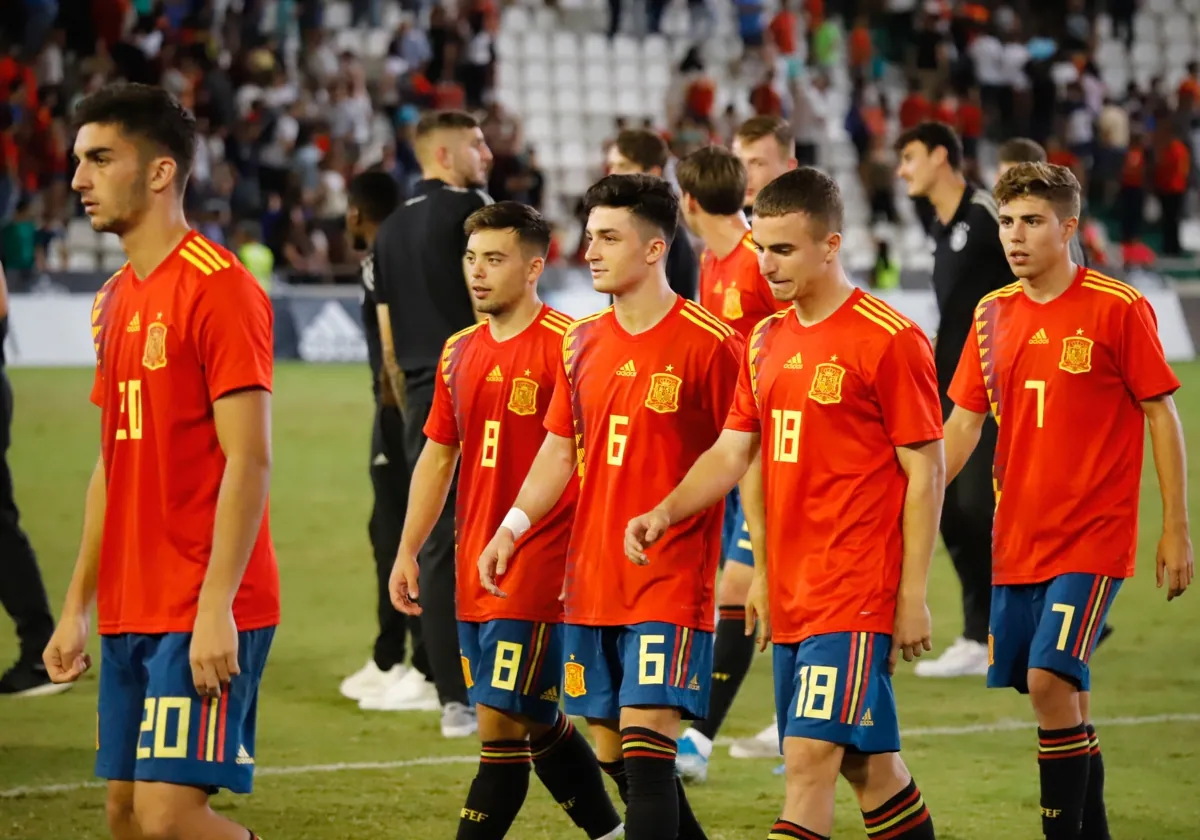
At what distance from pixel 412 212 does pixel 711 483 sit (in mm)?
3236

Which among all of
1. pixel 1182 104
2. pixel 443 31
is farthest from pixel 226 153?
pixel 1182 104

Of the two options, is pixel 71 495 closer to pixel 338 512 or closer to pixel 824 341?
pixel 338 512

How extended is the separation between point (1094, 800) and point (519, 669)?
1.81 m

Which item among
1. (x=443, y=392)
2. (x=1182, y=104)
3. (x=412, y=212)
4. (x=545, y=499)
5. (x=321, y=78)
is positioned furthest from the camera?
(x=1182, y=104)

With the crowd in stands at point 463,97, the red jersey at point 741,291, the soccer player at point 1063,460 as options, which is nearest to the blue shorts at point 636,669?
the soccer player at point 1063,460

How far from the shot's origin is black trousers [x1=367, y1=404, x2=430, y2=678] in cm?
850

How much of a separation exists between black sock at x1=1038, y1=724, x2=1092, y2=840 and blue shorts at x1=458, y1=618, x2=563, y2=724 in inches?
58.4

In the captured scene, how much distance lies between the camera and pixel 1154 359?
570 cm

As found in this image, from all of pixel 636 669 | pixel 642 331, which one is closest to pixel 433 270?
pixel 642 331

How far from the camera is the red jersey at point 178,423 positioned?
14.3 ft

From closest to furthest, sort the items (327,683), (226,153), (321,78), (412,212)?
1. (412,212)
2. (327,683)
3. (226,153)
4. (321,78)

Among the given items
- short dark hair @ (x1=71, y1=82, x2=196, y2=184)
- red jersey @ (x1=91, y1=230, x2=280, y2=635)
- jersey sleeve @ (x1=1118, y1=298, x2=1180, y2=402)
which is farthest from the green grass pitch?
short dark hair @ (x1=71, y1=82, x2=196, y2=184)

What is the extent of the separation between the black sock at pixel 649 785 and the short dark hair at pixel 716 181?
9.12ft

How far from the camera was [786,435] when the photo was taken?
16.5 feet
